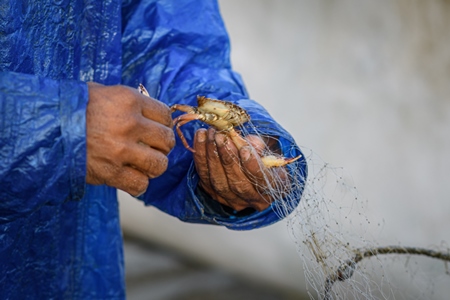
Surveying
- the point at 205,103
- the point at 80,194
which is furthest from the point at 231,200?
the point at 80,194

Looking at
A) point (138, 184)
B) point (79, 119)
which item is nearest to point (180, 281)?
point (138, 184)

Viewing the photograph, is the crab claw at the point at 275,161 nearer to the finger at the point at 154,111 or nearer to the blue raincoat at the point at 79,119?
the blue raincoat at the point at 79,119

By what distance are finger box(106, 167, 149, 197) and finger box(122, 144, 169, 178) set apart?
0.5 inches

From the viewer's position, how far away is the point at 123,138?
1.46 metres

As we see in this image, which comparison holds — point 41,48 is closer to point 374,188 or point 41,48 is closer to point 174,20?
point 174,20

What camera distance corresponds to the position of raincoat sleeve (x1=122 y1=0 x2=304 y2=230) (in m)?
1.94

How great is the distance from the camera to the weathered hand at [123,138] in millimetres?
1430

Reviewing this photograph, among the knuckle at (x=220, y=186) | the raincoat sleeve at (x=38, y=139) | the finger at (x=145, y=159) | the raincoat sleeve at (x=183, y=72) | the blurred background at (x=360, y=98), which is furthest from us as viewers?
the blurred background at (x=360, y=98)

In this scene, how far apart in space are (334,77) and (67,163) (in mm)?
3107

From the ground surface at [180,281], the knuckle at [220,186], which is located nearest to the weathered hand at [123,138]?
the knuckle at [220,186]

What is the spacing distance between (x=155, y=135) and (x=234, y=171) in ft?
1.15

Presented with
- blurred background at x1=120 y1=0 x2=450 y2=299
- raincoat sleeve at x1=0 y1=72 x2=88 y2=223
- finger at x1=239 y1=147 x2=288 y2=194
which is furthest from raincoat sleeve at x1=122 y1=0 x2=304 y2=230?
blurred background at x1=120 y1=0 x2=450 y2=299

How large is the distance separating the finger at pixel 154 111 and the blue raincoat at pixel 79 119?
17 cm

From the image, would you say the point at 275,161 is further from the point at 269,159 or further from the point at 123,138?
the point at 123,138
